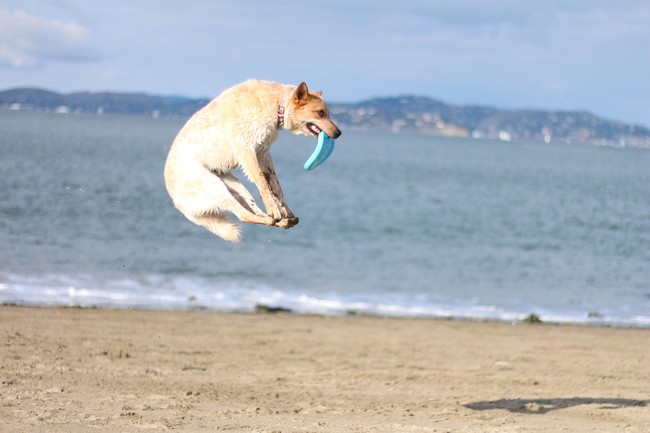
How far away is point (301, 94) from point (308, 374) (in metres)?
8.89

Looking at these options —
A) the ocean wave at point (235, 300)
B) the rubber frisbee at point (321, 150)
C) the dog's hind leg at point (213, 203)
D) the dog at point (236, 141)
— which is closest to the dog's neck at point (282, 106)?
the dog at point (236, 141)

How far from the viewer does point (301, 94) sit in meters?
8.70

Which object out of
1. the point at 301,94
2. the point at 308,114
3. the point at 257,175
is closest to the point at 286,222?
the point at 257,175

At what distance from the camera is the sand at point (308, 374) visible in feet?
42.2

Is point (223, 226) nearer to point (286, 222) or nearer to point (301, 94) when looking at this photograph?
point (286, 222)

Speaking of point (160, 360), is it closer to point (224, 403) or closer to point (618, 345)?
point (224, 403)

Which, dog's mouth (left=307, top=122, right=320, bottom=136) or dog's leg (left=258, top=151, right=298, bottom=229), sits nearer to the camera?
dog's mouth (left=307, top=122, right=320, bottom=136)

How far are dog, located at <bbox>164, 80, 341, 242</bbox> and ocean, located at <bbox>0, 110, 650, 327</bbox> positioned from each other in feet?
48.2

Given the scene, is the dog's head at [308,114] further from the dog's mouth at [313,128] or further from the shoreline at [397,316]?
the shoreline at [397,316]

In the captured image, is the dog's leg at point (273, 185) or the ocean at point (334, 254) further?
the ocean at point (334, 254)

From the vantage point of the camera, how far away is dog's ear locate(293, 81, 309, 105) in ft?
28.3

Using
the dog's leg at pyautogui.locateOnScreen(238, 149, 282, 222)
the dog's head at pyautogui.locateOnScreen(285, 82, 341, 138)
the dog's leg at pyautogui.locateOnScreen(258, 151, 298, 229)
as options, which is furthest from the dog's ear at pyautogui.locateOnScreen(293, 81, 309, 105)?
the dog's leg at pyautogui.locateOnScreen(258, 151, 298, 229)

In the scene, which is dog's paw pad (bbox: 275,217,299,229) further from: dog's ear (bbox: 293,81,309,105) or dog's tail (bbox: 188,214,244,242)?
dog's ear (bbox: 293,81,309,105)

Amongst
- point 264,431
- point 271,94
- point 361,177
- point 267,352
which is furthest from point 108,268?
point 361,177
